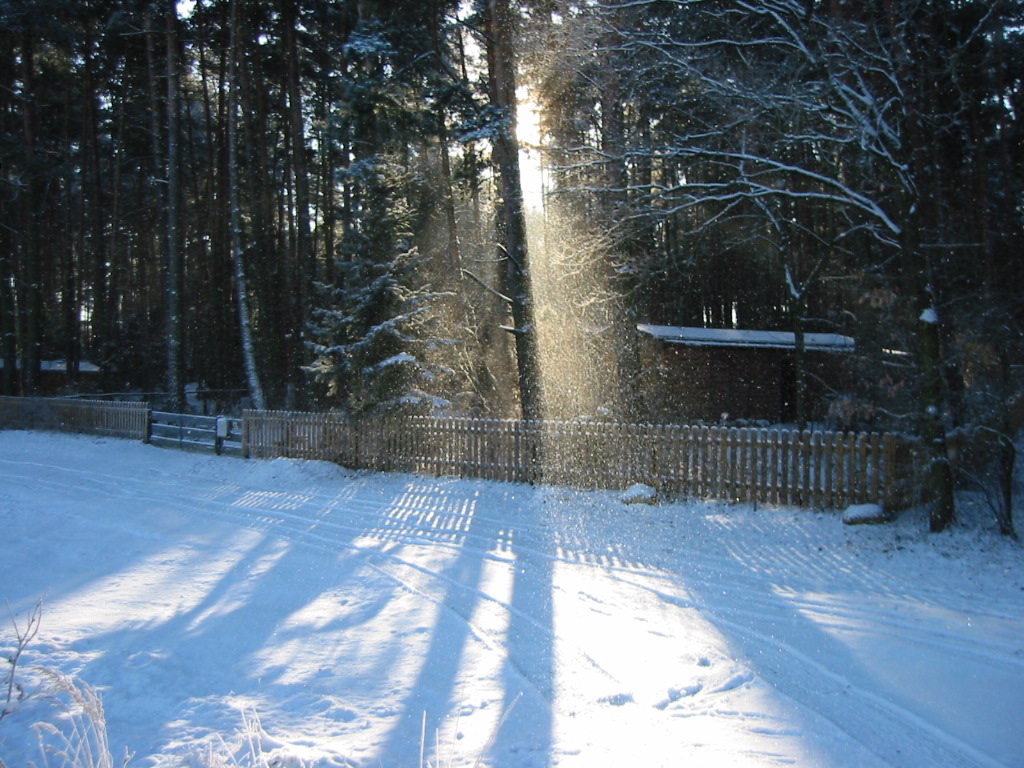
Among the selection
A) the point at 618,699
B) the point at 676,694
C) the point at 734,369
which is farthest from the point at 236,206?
the point at 676,694

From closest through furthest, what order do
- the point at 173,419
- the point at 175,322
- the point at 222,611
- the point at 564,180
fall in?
the point at 222,611, the point at 564,180, the point at 173,419, the point at 175,322

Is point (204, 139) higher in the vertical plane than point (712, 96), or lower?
higher

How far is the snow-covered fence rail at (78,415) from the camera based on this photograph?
20.1 meters

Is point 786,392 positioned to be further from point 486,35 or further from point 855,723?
point 855,723

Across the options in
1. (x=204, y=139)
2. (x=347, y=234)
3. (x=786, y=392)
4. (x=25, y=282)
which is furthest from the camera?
(x=204, y=139)

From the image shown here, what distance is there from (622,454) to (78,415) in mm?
19343

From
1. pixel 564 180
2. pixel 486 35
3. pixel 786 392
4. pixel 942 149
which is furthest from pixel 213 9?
pixel 786 392

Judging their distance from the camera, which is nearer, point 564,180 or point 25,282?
point 564,180

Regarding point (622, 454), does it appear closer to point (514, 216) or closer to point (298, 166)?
point (514, 216)

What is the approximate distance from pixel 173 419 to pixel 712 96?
16.7 m

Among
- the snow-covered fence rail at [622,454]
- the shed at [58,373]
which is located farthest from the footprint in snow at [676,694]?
the shed at [58,373]

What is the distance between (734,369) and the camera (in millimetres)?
23562

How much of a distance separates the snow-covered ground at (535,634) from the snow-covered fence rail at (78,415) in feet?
34.5

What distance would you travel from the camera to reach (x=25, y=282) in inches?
1092
